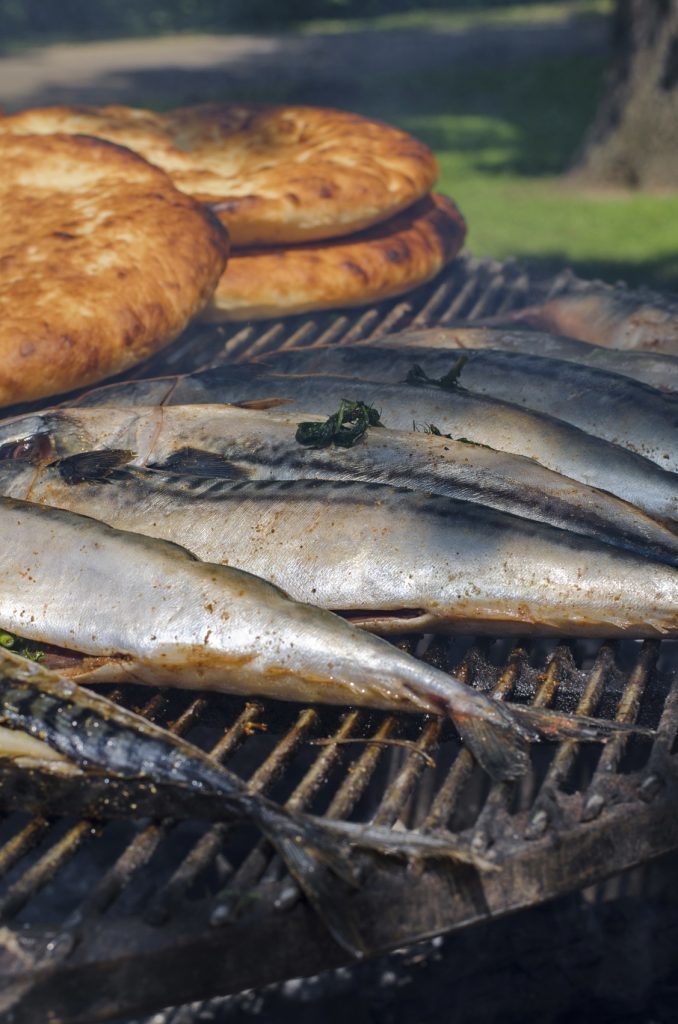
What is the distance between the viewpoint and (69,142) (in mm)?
5738

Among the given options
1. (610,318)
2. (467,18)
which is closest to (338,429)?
(610,318)

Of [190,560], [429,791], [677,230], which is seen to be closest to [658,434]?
[429,791]

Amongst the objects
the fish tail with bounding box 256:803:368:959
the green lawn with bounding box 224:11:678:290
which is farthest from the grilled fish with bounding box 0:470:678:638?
the green lawn with bounding box 224:11:678:290

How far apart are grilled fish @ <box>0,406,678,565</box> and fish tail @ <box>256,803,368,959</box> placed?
55.7 inches

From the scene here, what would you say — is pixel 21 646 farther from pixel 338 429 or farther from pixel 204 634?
pixel 338 429

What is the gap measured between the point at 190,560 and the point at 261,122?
15.4 feet

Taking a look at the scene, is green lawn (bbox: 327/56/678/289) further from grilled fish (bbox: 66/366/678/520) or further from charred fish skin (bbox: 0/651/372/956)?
charred fish skin (bbox: 0/651/372/956)

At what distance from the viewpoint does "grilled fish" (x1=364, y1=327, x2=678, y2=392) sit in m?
4.64

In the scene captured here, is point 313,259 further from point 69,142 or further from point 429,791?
point 429,791

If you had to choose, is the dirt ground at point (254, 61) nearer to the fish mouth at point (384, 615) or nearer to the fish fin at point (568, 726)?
the fish mouth at point (384, 615)

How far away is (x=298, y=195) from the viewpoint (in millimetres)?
5492

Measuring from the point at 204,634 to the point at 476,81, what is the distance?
17517 mm

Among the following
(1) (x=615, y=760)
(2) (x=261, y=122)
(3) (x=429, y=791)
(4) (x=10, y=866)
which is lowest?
(3) (x=429, y=791)

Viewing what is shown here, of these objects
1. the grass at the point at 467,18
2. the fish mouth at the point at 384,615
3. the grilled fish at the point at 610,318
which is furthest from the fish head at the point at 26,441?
the grass at the point at 467,18
